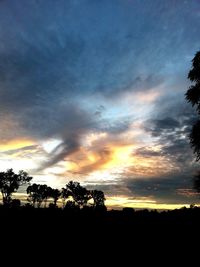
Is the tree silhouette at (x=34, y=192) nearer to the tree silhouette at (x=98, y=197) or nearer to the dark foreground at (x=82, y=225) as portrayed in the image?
the tree silhouette at (x=98, y=197)

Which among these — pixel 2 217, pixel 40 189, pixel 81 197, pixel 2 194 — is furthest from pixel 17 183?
pixel 2 217

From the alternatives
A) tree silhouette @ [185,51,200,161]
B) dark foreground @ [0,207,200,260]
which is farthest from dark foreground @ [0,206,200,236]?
tree silhouette @ [185,51,200,161]

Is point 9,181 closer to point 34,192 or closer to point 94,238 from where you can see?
point 34,192

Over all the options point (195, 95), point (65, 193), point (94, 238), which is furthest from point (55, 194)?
point (94, 238)

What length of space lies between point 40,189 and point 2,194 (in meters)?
19.9

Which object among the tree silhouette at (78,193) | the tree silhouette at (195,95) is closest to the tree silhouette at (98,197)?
the tree silhouette at (78,193)

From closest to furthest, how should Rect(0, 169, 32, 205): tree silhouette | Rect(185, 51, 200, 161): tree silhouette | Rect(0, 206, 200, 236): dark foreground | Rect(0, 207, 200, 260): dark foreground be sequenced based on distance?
1. Rect(0, 207, 200, 260): dark foreground
2. Rect(0, 206, 200, 236): dark foreground
3. Rect(185, 51, 200, 161): tree silhouette
4. Rect(0, 169, 32, 205): tree silhouette

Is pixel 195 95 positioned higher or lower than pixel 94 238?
higher

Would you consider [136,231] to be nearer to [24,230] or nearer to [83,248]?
[83,248]

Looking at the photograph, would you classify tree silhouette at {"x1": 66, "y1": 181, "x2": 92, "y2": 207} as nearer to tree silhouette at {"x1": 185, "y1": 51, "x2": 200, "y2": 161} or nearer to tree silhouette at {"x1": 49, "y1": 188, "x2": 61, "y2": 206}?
tree silhouette at {"x1": 49, "y1": 188, "x2": 61, "y2": 206}

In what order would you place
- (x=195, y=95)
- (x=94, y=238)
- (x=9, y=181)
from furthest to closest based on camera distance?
(x=9, y=181) < (x=195, y=95) < (x=94, y=238)

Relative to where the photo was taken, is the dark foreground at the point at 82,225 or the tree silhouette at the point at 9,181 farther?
the tree silhouette at the point at 9,181

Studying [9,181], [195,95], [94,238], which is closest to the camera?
[94,238]

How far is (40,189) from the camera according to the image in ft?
360
